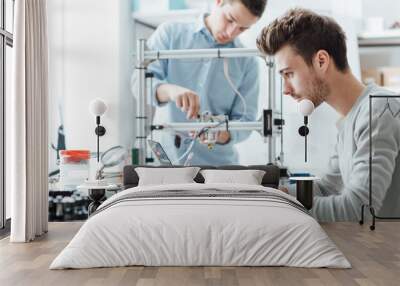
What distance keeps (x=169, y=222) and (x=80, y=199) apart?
3.02 metres

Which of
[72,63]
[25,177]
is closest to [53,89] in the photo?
[72,63]

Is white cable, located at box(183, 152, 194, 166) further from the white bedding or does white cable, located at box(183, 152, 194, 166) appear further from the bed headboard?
the white bedding

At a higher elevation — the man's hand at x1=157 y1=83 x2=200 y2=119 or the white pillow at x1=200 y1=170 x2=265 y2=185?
the man's hand at x1=157 y1=83 x2=200 y2=119

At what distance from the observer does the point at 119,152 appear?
671cm

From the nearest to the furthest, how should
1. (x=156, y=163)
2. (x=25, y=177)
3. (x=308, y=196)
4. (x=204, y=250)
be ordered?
(x=204, y=250) → (x=25, y=177) → (x=308, y=196) → (x=156, y=163)

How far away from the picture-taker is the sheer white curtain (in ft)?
18.2

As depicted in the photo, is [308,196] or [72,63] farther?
[72,63]

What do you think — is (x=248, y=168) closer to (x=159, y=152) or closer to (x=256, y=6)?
(x=159, y=152)

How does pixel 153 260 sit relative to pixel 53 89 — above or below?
below

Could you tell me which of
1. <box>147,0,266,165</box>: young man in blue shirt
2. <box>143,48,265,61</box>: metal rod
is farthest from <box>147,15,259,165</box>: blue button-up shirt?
<box>143,48,265,61</box>: metal rod

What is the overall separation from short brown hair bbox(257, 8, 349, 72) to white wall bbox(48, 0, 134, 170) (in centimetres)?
166

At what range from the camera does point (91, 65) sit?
7.38 m

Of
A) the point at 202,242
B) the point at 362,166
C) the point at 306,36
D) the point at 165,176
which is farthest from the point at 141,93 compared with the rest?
the point at 202,242

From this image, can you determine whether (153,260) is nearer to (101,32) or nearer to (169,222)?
(169,222)
